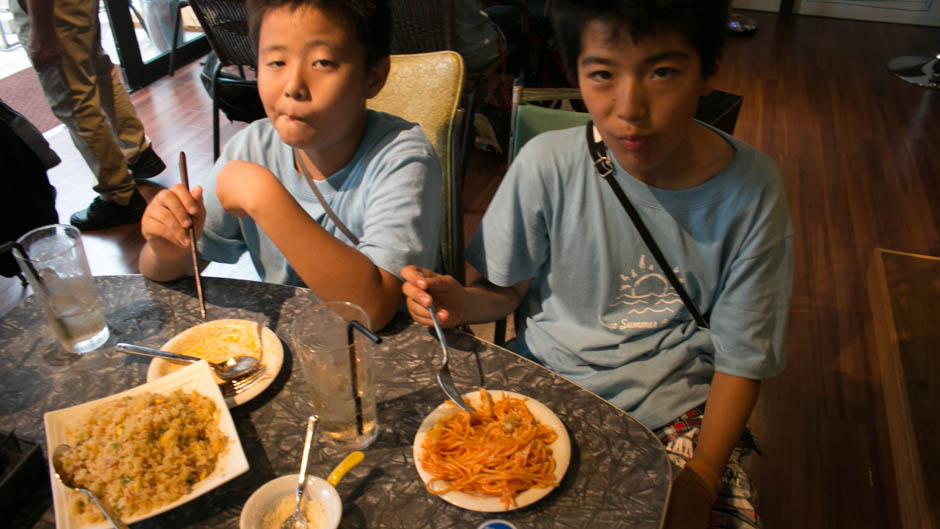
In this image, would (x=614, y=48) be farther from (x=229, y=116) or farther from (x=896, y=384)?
(x=229, y=116)

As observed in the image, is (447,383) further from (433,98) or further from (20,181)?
(20,181)

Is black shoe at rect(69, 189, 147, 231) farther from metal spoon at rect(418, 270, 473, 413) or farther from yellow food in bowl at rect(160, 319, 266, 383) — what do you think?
metal spoon at rect(418, 270, 473, 413)

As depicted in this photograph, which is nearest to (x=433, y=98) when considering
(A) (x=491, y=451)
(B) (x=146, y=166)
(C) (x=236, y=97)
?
(A) (x=491, y=451)

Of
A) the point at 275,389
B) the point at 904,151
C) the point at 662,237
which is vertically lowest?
the point at 904,151

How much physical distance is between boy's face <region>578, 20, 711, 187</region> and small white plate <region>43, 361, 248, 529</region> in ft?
2.42

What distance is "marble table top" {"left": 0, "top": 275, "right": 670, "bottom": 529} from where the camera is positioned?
2.75 ft

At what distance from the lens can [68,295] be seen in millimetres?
1097

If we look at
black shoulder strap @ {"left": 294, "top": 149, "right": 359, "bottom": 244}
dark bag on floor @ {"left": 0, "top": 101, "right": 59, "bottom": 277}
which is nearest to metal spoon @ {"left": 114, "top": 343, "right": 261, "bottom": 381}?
black shoulder strap @ {"left": 294, "top": 149, "right": 359, "bottom": 244}

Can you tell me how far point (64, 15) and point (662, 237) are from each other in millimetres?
3004

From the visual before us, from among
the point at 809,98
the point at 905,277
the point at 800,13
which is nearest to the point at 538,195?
the point at 905,277

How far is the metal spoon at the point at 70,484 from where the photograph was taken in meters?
0.79

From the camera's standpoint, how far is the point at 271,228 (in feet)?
3.66

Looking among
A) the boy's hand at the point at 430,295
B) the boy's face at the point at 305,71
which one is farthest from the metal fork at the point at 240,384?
the boy's face at the point at 305,71

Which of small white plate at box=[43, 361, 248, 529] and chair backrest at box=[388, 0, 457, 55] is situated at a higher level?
chair backrest at box=[388, 0, 457, 55]
